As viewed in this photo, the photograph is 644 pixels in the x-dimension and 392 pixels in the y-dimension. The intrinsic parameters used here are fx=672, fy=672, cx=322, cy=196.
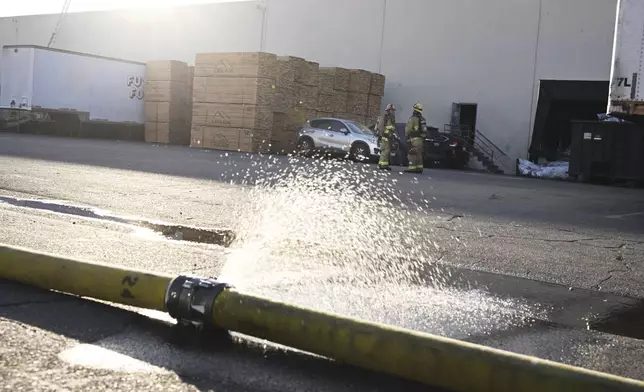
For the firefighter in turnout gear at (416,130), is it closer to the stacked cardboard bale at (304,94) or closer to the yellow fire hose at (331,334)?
the stacked cardboard bale at (304,94)

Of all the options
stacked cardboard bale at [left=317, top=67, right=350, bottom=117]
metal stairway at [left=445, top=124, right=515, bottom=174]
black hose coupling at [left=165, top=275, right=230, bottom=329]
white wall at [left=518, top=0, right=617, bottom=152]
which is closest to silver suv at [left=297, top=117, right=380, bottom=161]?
stacked cardboard bale at [left=317, top=67, right=350, bottom=117]

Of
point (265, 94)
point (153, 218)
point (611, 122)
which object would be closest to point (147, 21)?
point (265, 94)

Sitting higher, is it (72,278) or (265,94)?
(265,94)

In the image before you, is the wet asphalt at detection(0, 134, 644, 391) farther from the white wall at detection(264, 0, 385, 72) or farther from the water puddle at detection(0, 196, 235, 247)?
the white wall at detection(264, 0, 385, 72)

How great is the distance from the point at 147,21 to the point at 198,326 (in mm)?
37550

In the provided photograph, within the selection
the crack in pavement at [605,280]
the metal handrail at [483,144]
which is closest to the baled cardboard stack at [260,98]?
the metal handrail at [483,144]

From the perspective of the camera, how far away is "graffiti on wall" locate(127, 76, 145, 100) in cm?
2822

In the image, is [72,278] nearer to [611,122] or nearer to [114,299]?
[114,299]

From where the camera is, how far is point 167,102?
90.1 feet

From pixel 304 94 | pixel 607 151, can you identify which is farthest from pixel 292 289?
pixel 304 94

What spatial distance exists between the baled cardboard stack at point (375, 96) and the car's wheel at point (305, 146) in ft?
15.5

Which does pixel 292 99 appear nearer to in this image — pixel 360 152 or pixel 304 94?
pixel 304 94

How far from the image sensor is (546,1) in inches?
1032

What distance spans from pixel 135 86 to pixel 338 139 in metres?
10.5
